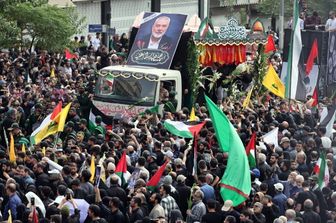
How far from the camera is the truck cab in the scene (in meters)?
30.4

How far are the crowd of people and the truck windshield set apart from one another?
3.36 feet

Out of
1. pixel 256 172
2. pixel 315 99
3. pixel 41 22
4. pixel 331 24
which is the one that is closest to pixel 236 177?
pixel 256 172

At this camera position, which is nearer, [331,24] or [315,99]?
[315,99]

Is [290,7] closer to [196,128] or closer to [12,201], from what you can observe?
[196,128]

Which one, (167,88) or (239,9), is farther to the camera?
(239,9)

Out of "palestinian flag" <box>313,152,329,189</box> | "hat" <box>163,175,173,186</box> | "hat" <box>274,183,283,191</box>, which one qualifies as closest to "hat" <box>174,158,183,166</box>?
"hat" <box>163,175,173,186</box>

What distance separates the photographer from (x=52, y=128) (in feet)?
78.7

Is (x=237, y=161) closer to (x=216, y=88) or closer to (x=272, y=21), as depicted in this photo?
(x=216, y=88)

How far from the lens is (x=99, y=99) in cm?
3103

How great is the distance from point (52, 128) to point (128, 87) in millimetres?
6990

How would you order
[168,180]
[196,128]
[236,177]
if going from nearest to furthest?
1. [236,177]
2. [168,180]
3. [196,128]

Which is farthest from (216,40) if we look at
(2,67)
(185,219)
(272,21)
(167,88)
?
(272,21)

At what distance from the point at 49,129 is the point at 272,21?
1474 inches

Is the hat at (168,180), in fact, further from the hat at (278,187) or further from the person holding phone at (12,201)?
the person holding phone at (12,201)
